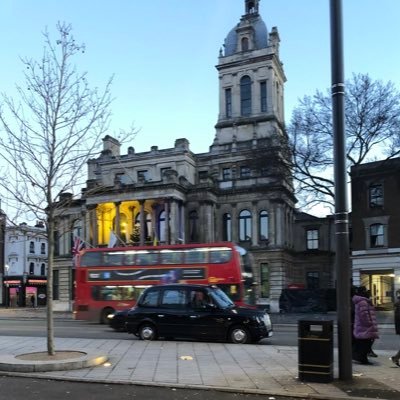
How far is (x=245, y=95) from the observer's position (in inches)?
2650

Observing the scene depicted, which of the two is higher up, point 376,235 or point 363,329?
point 376,235

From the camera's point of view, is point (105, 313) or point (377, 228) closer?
point (105, 313)

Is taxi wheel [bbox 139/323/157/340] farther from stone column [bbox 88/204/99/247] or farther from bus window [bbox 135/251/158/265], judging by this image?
stone column [bbox 88/204/99/247]

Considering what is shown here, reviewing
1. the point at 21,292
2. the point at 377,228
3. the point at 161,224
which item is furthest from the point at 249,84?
the point at 21,292

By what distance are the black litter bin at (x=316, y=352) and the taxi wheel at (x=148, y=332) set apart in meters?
8.32

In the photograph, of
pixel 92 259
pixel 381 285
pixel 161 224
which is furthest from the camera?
pixel 161 224

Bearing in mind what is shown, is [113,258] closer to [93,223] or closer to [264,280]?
[264,280]

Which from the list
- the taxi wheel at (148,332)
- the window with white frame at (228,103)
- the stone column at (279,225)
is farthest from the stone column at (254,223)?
the taxi wheel at (148,332)

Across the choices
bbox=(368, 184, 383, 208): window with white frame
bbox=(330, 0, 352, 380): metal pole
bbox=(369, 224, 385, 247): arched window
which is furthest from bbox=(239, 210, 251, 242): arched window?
bbox=(330, 0, 352, 380): metal pole

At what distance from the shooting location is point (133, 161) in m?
64.6

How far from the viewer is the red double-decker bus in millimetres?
27016

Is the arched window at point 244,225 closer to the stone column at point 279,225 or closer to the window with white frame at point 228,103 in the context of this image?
the stone column at point 279,225

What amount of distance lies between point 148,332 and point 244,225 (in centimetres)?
4184

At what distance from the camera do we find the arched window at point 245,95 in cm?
6688
